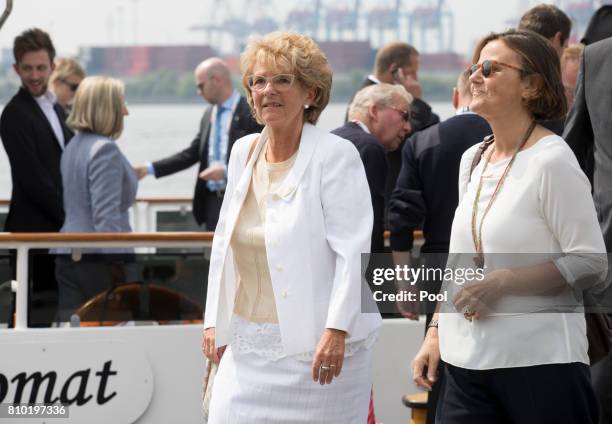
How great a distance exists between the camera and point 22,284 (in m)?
5.98

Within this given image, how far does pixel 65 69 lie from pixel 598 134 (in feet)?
17.2

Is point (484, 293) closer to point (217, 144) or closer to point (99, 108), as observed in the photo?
point (99, 108)

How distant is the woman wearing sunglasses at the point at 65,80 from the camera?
8594 mm

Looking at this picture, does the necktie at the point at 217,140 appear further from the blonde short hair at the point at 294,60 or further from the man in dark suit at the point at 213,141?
the blonde short hair at the point at 294,60

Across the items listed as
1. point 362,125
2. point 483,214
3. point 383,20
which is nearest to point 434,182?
point 362,125

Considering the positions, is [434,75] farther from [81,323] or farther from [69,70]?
[81,323]

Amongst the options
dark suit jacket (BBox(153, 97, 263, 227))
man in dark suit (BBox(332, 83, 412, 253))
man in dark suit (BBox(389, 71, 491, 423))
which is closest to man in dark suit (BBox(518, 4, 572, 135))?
man in dark suit (BBox(332, 83, 412, 253))

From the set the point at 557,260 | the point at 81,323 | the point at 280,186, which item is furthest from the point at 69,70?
the point at 557,260

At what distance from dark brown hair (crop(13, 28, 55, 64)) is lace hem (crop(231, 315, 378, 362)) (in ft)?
12.2

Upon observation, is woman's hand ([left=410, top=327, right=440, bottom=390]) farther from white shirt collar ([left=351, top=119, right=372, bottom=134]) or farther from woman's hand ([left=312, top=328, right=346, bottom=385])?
white shirt collar ([left=351, top=119, right=372, bottom=134])

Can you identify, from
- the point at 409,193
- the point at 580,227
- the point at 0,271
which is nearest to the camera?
the point at 580,227

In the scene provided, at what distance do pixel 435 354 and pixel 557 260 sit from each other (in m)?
0.48

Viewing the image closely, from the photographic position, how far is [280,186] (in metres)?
3.88

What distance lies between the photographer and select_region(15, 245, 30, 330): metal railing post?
5.96m
